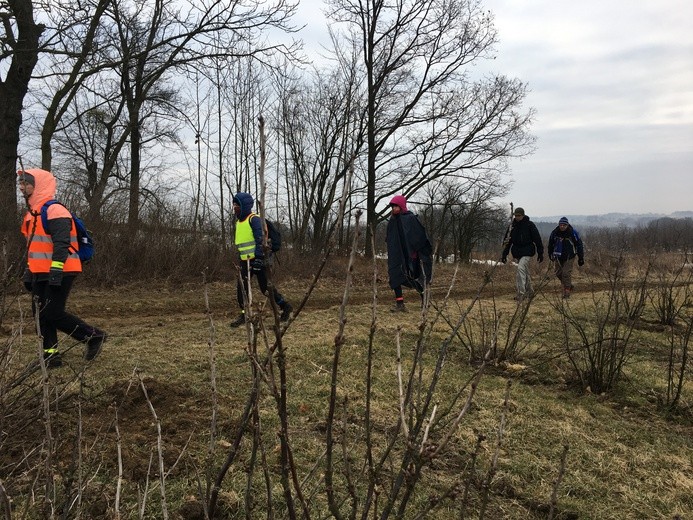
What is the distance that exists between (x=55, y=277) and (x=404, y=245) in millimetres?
5221

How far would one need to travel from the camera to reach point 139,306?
8586 mm

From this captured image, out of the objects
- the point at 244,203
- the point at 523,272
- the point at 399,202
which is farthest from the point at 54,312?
the point at 523,272

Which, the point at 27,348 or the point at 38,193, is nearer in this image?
the point at 38,193

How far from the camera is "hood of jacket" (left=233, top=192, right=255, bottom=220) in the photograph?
257 inches

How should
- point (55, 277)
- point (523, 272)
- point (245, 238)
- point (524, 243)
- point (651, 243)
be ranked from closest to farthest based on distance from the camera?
point (55, 277), point (245, 238), point (651, 243), point (523, 272), point (524, 243)

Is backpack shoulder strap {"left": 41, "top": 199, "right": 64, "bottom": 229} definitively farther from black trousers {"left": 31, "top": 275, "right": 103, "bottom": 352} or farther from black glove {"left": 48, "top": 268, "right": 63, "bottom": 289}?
black trousers {"left": 31, "top": 275, "right": 103, "bottom": 352}

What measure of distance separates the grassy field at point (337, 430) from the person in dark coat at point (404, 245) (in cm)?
154

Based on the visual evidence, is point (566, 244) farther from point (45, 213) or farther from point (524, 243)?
point (45, 213)

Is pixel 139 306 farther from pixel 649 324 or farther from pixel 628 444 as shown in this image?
pixel 649 324

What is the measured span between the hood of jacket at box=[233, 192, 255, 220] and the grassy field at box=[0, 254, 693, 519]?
1.61m

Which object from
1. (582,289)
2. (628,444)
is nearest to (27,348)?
(628,444)

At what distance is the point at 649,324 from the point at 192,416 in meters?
7.66

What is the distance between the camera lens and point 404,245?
26.5 ft

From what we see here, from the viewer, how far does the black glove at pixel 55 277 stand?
14.0 feet
